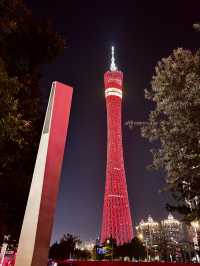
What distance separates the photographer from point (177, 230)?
10644cm

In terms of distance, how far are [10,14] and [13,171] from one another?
17.6 ft

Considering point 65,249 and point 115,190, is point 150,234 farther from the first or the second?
point 115,190

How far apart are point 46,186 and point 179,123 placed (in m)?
6.42

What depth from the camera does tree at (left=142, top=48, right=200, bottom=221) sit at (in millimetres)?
8883

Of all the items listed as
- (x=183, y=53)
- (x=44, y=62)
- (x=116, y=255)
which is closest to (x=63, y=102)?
(x=44, y=62)

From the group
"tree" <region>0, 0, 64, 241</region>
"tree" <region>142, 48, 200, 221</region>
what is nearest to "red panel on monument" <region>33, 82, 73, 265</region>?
"tree" <region>0, 0, 64, 241</region>

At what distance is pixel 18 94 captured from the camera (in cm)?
770

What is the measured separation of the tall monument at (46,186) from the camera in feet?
12.1

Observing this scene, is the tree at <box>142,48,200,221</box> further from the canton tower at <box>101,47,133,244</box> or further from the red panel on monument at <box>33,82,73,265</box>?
the canton tower at <box>101,47,133,244</box>

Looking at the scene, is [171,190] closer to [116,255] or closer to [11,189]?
[11,189]

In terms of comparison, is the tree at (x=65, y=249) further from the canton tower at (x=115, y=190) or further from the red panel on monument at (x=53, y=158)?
the red panel on monument at (x=53, y=158)

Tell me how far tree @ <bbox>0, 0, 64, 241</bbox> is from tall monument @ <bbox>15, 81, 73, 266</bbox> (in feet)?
5.81

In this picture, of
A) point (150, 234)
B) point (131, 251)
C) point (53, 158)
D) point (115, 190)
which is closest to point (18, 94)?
point (53, 158)

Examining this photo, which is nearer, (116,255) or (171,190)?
(171,190)
